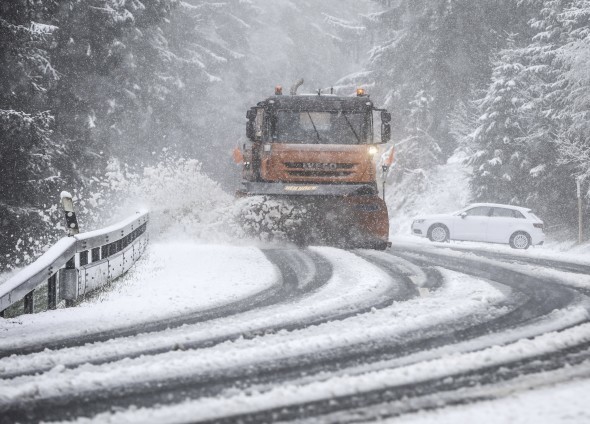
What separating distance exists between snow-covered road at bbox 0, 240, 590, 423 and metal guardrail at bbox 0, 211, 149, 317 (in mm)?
316

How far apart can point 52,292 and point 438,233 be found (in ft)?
50.3

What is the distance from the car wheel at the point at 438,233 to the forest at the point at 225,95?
3.40 m

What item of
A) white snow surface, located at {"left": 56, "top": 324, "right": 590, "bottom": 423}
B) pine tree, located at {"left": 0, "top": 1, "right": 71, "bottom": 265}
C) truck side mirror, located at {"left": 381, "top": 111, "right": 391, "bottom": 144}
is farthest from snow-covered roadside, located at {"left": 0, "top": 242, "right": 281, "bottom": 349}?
pine tree, located at {"left": 0, "top": 1, "right": 71, "bottom": 265}

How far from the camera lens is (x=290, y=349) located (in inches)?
159

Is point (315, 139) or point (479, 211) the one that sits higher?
point (315, 139)

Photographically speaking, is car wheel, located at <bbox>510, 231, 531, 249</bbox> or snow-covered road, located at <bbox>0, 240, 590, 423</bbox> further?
car wheel, located at <bbox>510, 231, 531, 249</bbox>

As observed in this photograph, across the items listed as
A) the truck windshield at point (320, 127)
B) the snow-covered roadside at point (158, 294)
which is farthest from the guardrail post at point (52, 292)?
the truck windshield at point (320, 127)

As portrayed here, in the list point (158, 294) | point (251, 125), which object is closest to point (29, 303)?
point (158, 294)

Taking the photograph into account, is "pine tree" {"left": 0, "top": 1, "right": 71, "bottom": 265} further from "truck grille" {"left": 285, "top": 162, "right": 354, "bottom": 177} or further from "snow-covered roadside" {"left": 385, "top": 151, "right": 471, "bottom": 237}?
"snow-covered roadside" {"left": 385, "top": 151, "right": 471, "bottom": 237}

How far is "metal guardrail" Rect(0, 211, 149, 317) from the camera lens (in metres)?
5.82

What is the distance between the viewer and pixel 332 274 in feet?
27.8

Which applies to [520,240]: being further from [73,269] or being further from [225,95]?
[225,95]

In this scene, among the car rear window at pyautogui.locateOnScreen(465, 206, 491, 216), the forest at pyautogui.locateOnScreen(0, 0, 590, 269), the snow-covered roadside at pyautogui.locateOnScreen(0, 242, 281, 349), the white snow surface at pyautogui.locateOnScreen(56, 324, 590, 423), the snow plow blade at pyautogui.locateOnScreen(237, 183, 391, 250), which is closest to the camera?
the white snow surface at pyautogui.locateOnScreen(56, 324, 590, 423)

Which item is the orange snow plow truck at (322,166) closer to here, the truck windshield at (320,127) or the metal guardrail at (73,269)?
the truck windshield at (320,127)
